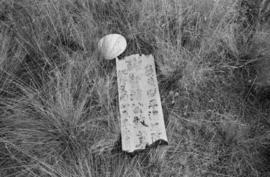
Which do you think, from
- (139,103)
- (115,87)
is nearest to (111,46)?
(115,87)

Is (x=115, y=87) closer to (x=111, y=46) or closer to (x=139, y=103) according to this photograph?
(x=139, y=103)

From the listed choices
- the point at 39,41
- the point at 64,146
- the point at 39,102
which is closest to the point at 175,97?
the point at 64,146

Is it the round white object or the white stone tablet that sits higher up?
the round white object

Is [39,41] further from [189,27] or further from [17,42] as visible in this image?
[189,27]

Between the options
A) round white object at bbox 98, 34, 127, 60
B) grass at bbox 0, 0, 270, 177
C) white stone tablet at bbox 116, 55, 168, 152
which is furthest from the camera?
round white object at bbox 98, 34, 127, 60

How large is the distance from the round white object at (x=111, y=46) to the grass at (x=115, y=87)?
0.06 meters

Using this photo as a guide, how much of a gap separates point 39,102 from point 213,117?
117 cm

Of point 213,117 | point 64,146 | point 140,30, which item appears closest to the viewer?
point 64,146

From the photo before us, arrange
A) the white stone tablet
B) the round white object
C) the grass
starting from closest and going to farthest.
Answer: the grass
the white stone tablet
the round white object

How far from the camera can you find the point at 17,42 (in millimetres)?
1658

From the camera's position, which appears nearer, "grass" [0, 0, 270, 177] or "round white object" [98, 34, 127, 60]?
"grass" [0, 0, 270, 177]

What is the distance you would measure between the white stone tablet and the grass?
0.05 m

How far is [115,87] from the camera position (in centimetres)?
156

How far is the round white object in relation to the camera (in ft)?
5.27
